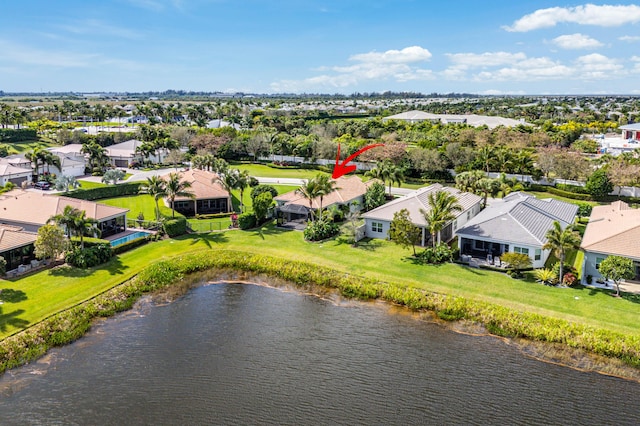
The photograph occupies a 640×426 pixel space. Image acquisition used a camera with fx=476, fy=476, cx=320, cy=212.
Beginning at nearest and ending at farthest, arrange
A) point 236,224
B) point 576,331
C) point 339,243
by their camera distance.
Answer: point 576,331 < point 339,243 < point 236,224

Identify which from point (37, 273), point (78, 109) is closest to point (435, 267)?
point (37, 273)

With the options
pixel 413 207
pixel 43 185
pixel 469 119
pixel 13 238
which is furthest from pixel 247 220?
pixel 469 119

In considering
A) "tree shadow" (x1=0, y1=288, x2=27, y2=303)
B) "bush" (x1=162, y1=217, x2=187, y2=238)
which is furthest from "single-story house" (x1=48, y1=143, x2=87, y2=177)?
"tree shadow" (x1=0, y1=288, x2=27, y2=303)

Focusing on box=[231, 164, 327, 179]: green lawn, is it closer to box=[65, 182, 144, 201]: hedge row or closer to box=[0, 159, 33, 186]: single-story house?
box=[65, 182, 144, 201]: hedge row

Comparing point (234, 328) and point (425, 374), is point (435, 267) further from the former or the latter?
point (234, 328)

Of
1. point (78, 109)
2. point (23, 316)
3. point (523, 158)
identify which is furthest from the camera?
point (78, 109)

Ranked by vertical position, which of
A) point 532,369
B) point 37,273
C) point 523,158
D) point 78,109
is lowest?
point 532,369
